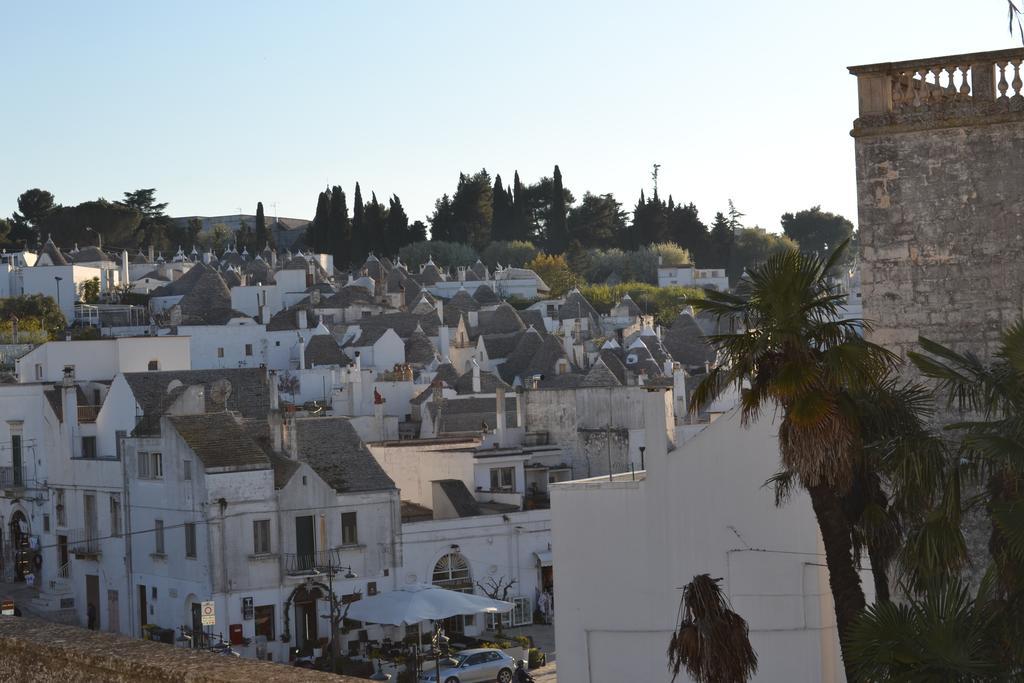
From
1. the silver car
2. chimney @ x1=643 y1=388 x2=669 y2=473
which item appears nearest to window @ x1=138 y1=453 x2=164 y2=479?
the silver car

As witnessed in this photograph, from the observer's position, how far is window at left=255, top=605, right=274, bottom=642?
34.7 metres

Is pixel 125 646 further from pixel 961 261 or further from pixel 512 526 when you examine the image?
pixel 512 526

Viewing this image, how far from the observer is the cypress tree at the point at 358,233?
13338 cm

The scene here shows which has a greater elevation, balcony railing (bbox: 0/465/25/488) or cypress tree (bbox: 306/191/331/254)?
cypress tree (bbox: 306/191/331/254)

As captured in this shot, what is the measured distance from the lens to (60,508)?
41031 mm

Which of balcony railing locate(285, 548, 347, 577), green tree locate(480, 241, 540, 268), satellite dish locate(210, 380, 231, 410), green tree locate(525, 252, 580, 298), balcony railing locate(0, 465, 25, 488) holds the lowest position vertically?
balcony railing locate(285, 548, 347, 577)

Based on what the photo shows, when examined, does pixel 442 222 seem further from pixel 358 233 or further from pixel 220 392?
pixel 220 392

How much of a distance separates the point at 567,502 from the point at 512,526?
66.7 ft

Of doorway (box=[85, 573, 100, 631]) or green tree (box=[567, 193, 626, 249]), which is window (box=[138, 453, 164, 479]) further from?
green tree (box=[567, 193, 626, 249])

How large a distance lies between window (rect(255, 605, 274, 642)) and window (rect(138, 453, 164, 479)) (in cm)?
378

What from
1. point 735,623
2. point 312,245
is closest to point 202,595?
Answer: point 735,623

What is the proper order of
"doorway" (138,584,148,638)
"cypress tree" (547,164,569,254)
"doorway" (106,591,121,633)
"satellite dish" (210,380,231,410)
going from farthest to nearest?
"cypress tree" (547,164,569,254), "satellite dish" (210,380,231,410), "doorway" (106,591,121,633), "doorway" (138,584,148,638)

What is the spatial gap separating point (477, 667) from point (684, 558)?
529 inches

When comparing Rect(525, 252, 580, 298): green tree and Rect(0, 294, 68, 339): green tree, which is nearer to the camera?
Rect(0, 294, 68, 339): green tree
